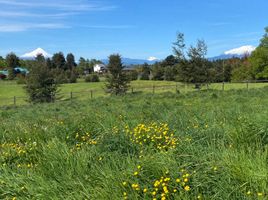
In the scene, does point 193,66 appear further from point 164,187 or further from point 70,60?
point 70,60

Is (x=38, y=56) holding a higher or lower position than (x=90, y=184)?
higher

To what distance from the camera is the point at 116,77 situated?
3778cm

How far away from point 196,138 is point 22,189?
7.98ft

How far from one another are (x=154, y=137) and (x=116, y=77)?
1302 inches

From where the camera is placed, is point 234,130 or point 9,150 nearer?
point 234,130

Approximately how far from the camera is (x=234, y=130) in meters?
4.67

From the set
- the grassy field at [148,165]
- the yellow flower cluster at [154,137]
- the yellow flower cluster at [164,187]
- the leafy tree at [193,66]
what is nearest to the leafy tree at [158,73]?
the leafy tree at [193,66]

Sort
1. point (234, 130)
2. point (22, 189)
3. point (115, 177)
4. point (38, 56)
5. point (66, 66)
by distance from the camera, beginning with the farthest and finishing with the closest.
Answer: point (66, 66) < point (38, 56) < point (234, 130) < point (22, 189) < point (115, 177)

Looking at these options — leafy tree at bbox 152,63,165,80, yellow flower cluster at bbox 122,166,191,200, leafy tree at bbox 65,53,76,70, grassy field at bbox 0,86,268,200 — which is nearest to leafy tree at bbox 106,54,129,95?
grassy field at bbox 0,86,268,200

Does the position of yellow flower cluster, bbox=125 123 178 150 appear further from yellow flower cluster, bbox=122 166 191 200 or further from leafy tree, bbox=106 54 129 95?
leafy tree, bbox=106 54 129 95

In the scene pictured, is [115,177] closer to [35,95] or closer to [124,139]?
[124,139]

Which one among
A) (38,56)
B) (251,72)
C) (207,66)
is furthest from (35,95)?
(251,72)

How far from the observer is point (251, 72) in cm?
7300

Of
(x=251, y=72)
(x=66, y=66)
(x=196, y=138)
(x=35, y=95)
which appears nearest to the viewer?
(x=196, y=138)
